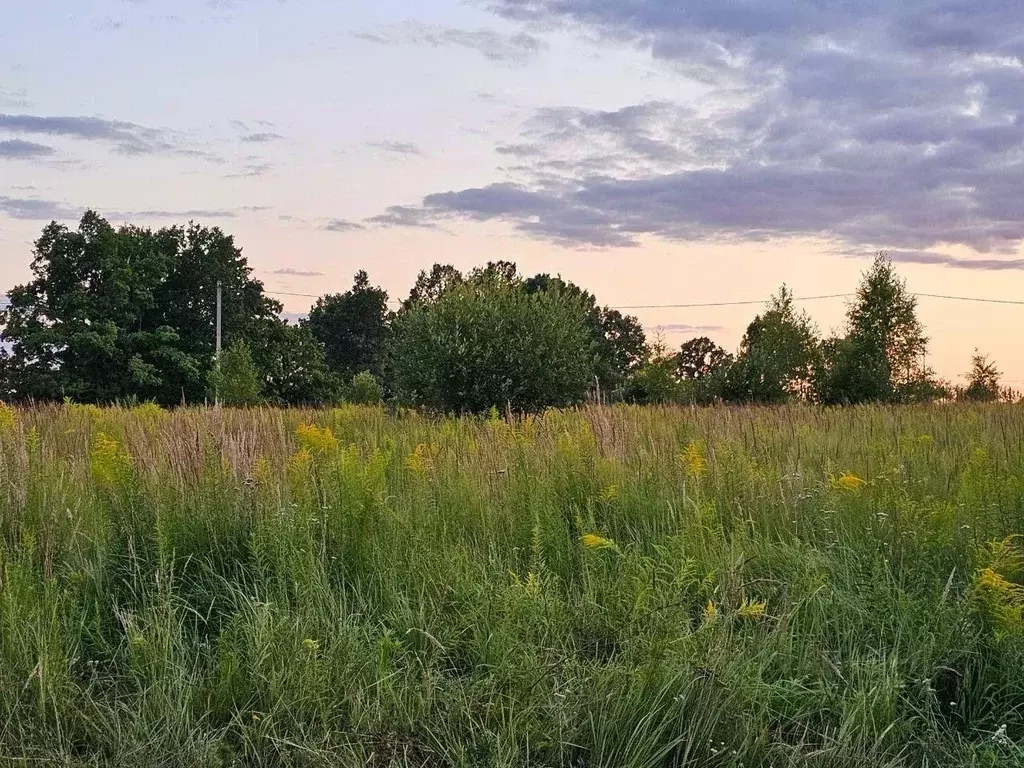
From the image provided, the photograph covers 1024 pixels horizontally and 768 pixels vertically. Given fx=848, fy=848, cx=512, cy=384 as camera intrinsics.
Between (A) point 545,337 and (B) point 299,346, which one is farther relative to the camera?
(B) point 299,346

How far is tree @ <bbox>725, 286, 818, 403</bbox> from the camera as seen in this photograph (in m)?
30.2

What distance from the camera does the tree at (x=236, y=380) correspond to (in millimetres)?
29875

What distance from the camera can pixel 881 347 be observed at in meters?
35.8

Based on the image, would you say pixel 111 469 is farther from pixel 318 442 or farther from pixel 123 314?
pixel 123 314

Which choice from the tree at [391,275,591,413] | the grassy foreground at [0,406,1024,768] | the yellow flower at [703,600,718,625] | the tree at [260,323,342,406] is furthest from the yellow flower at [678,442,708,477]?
the tree at [260,323,342,406]

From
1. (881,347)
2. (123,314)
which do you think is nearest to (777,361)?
(881,347)

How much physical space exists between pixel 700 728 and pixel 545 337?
1258cm

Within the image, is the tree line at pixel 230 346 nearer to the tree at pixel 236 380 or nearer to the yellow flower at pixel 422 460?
the tree at pixel 236 380

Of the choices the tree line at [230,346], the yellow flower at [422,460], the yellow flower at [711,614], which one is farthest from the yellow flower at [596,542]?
the tree line at [230,346]

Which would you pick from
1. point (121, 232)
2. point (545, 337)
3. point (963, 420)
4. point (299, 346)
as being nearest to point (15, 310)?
point (121, 232)

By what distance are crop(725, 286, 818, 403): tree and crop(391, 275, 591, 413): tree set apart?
15.8m

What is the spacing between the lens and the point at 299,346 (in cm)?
4753

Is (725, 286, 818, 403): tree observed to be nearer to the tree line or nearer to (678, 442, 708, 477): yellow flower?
the tree line

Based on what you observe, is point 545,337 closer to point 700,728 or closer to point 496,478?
point 496,478
